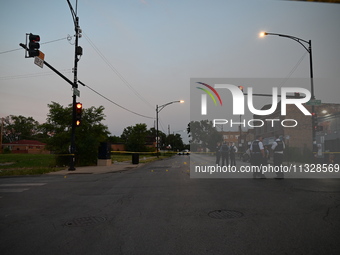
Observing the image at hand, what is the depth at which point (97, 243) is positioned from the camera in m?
4.47

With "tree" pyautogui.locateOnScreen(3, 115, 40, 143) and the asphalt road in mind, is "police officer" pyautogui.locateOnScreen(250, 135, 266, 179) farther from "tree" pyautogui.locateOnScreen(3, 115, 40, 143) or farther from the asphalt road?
"tree" pyautogui.locateOnScreen(3, 115, 40, 143)

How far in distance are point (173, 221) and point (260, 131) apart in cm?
4931

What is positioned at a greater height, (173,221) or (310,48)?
(310,48)

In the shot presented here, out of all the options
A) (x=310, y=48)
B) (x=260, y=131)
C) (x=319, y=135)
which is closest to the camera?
(x=310, y=48)

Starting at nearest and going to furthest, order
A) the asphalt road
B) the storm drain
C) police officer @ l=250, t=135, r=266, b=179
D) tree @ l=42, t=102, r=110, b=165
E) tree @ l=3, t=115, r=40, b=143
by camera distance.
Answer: the asphalt road, the storm drain, police officer @ l=250, t=135, r=266, b=179, tree @ l=42, t=102, r=110, b=165, tree @ l=3, t=115, r=40, b=143

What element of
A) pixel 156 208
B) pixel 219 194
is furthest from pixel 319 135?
pixel 156 208

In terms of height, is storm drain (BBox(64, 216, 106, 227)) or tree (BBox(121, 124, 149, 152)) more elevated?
tree (BBox(121, 124, 149, 152))

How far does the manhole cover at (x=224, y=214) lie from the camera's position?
231 inches

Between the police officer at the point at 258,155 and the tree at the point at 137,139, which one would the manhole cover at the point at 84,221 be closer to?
the police officer at the point at 258,155

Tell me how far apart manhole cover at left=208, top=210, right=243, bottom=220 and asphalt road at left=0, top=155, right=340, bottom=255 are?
21 mm

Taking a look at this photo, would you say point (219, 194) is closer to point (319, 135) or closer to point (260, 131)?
point (319, 135)

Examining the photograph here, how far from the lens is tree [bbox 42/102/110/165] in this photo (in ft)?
69.6

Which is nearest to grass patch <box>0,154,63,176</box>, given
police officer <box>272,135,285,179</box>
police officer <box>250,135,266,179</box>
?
police officer <box>250,135,266,179</box>

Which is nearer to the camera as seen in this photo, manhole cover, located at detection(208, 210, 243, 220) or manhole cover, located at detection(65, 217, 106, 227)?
manhole cover, located at detection(65, 217, 106, 227)
